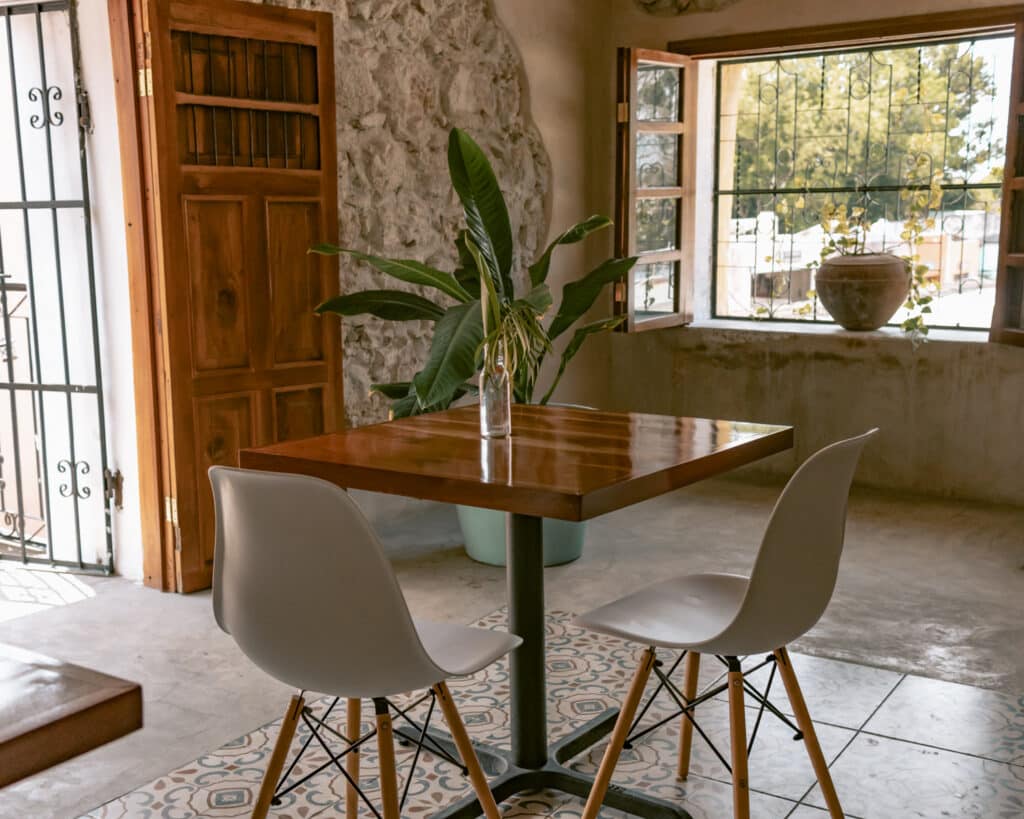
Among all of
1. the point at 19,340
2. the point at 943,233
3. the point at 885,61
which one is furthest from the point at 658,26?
the point at 19,340

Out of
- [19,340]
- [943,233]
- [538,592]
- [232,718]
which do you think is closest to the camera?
[538,592]

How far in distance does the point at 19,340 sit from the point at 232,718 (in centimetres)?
240

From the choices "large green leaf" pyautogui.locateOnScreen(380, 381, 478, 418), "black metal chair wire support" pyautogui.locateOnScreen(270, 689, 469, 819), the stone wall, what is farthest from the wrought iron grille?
"black metal chair wire support" pyautogui.locateOnScreen(270, 689, 469, 819)

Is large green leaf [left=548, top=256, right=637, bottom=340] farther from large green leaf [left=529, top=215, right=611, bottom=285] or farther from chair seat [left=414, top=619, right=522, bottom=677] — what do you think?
chair seat [left=414, top=619, right=522, bottom=677]

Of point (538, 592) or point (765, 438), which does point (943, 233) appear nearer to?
point (765, 438)

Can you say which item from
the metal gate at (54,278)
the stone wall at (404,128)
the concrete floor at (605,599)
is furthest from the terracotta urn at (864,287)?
the metal gate at (54,278)

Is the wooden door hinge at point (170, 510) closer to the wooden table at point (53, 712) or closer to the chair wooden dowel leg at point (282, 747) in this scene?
the chair wooden dowel leg at point (282, 747)

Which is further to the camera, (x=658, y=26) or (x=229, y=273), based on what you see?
(x=658, y=26)

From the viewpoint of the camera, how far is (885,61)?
6066 mm

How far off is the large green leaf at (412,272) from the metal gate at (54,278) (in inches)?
35.0

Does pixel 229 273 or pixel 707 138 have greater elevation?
pixel 707 138

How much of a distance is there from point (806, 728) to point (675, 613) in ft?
1.15

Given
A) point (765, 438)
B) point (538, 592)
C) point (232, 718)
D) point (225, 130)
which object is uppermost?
point (225, 130)

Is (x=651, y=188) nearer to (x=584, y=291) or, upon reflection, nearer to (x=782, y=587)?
(x=584, y=291)
